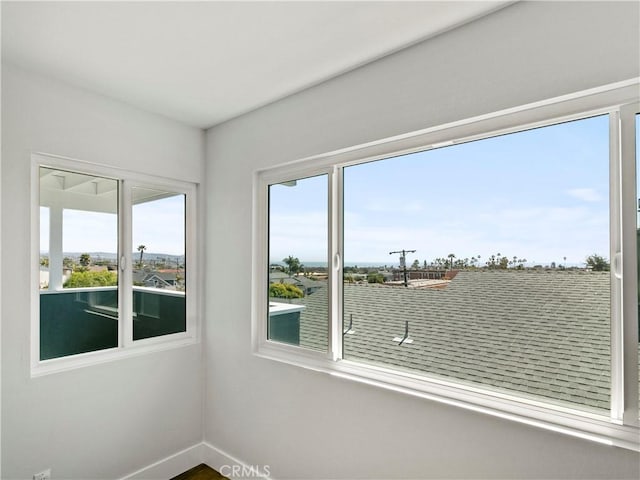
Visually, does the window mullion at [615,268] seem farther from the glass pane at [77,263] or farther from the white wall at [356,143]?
the glass pane at [77,263]

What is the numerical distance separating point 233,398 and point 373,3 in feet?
8.81

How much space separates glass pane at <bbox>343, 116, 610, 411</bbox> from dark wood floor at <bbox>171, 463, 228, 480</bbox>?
154cm

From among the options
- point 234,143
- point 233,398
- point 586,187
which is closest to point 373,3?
point 586,187

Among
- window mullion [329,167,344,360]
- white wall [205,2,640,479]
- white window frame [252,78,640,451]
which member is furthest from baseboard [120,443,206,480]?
window mullion [329,167,344,360]

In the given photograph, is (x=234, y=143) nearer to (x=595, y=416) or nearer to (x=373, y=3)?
(x=373, y=3)

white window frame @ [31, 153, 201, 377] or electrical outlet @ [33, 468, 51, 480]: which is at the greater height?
white window frame @ [31, 153, 201, 377]

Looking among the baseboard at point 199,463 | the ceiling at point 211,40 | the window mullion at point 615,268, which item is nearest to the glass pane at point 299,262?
the ceiling at point 211,40

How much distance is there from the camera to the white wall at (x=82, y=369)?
6.59ft

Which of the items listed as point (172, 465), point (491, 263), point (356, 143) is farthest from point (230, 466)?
point (356, 143)

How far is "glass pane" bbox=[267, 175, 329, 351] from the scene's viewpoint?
2.39 metres

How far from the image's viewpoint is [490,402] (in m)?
1.66

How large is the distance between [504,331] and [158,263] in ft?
7.91

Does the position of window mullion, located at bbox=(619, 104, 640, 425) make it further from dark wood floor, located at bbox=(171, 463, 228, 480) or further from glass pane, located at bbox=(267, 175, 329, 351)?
dark wood floor, located at bbox=(171, 463, 228, 480)

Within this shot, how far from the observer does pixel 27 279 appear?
6.75 feet
